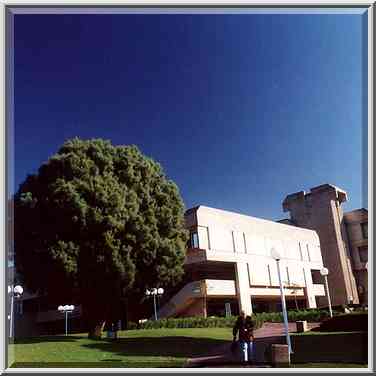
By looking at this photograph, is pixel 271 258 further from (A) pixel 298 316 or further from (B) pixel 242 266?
(A) pixel 298 316

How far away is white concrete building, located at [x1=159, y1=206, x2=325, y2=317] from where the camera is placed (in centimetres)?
1090

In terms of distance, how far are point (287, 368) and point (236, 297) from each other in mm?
6460

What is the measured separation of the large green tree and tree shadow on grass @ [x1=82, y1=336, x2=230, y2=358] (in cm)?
128

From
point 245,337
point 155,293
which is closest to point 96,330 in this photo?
point 155,293

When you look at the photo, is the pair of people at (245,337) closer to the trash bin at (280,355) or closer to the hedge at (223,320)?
the trash bin at (280,355)

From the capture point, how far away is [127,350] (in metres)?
9.34

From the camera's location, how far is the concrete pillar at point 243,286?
12.8 metres

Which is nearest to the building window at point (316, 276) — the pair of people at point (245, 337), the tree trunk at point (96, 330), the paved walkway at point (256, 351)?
the paved walkway at point (256, 351)

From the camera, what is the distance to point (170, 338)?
34.8ft

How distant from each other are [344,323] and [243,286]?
14.6ft

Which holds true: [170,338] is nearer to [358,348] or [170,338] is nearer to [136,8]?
[358,348]

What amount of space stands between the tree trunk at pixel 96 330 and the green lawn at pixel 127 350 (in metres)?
0.18

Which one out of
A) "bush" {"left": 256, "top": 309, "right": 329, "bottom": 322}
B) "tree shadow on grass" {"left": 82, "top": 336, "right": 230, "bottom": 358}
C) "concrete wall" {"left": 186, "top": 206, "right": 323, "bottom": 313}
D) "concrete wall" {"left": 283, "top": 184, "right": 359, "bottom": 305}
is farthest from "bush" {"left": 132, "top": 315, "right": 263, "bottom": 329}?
"concrete wall" {"left": 283, "top": 184, "right": 359, "bottom": 305}

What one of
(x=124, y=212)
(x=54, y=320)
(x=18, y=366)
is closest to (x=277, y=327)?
(x=124, y=212)
